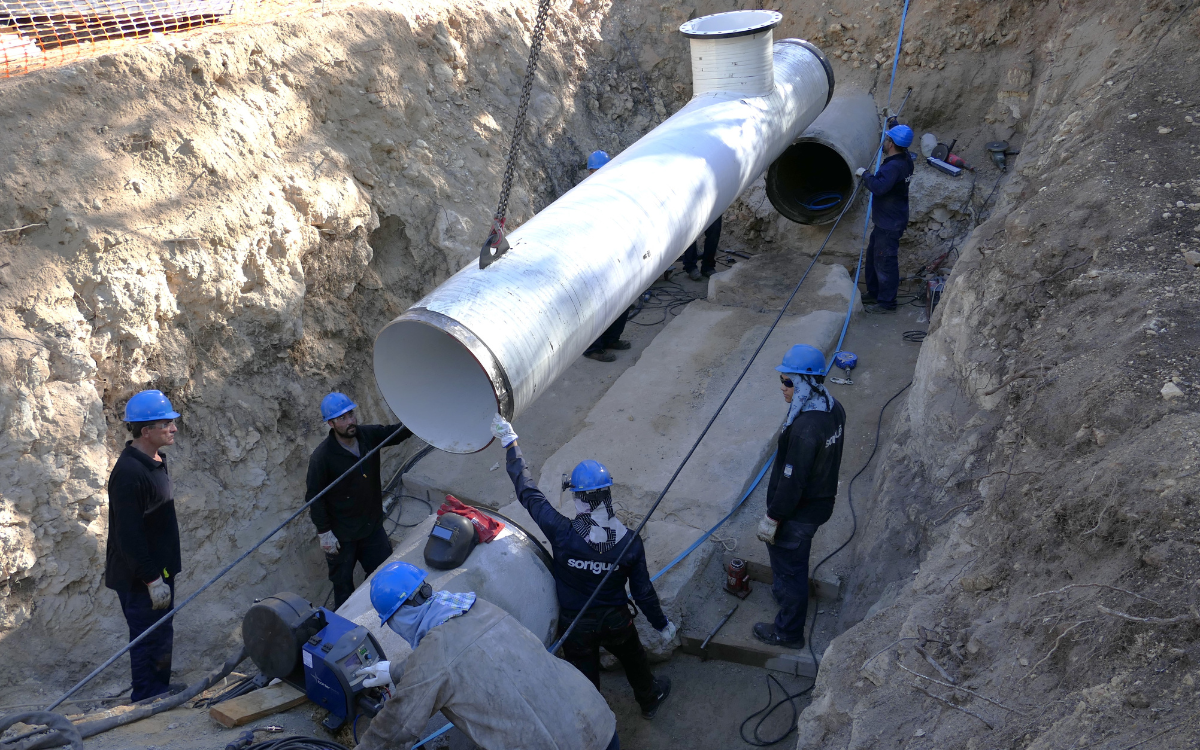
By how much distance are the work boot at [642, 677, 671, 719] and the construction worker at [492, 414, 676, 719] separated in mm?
79

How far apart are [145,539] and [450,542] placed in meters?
1.70

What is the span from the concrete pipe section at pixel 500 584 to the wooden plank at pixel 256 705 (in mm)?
470

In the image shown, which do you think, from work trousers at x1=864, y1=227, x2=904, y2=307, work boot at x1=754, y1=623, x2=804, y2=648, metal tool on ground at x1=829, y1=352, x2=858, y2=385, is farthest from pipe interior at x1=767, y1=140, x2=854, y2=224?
work boot at x1=754, y1=623, x2=804, y2=648

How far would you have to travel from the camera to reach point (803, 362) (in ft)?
15.7

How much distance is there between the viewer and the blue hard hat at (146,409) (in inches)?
182

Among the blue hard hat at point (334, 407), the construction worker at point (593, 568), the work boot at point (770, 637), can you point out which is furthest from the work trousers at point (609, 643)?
the blue hard hat at point (334, 407)

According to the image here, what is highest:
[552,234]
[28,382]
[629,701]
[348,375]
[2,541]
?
[552,234]

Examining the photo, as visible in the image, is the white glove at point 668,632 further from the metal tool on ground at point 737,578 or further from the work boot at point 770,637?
the metal tool on ground at point 737,578

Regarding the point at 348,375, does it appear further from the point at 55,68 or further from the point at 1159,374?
the point at 1159,374

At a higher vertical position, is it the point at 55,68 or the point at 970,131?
the point at 55,68

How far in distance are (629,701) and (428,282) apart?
4004mm

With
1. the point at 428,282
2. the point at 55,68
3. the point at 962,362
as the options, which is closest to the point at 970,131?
the point at 962,362

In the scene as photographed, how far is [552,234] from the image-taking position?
4902 mm

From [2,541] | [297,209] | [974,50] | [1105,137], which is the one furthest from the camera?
[974,50]
